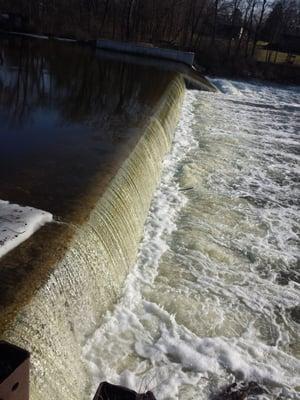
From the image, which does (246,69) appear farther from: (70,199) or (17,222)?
(17,222)

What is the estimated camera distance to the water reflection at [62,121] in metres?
6.21

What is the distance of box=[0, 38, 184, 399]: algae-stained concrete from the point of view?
3713 mm

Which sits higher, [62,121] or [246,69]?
[62,121]

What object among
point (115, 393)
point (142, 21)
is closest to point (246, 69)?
point (142, 21)

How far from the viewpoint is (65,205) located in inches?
218

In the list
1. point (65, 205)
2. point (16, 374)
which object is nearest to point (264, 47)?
point (65, 205)

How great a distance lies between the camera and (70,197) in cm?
584

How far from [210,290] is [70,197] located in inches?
→ 88.1

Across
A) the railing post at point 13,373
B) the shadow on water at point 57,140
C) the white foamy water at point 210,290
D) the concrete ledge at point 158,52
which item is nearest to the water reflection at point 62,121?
the shadow on water at point 57,140

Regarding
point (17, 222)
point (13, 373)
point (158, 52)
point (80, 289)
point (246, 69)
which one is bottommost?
point (246, 69)

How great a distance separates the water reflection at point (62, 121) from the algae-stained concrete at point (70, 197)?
0.03m

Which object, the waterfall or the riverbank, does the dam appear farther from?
the riverbank

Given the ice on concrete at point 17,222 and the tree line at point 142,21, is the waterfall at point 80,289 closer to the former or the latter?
the ice on concrete at point 17,222

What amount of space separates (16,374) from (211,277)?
4256 millimetres
